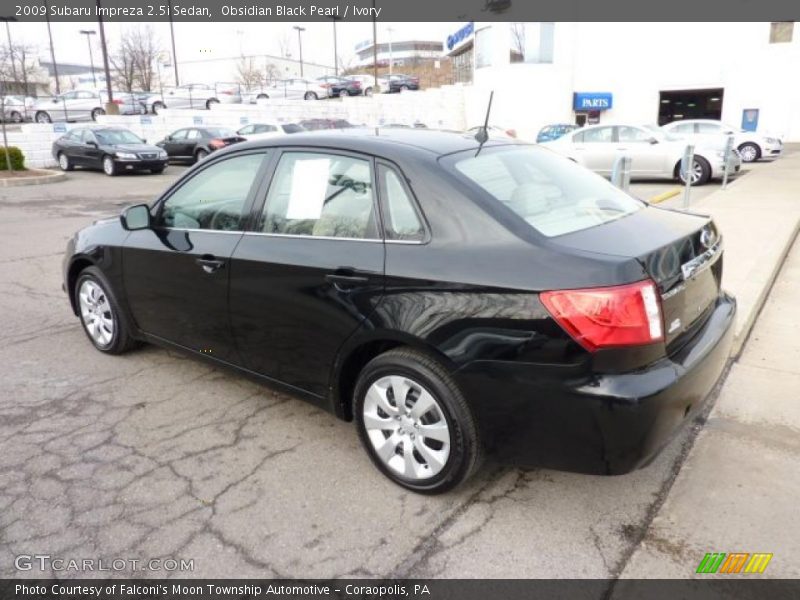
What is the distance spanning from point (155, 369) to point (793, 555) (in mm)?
3850

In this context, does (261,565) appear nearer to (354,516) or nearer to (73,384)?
(354,516)

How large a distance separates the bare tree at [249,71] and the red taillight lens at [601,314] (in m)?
69.2

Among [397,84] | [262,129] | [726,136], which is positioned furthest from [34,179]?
[397,84]

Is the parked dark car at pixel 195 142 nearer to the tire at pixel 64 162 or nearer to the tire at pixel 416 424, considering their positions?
the tire at pixel 64 162

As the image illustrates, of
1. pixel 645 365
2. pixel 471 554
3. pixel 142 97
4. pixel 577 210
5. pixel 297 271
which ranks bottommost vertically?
pixel 471 554

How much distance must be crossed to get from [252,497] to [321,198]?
4.93ft

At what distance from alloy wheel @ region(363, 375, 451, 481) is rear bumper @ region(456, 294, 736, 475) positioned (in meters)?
0.23

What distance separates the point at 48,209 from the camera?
13.0m

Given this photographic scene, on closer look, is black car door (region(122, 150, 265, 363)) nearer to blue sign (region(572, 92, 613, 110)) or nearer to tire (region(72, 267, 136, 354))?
tire (region(72, 267, 136, 354))

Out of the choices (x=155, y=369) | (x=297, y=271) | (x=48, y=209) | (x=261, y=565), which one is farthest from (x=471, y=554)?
(x=48, y=209)

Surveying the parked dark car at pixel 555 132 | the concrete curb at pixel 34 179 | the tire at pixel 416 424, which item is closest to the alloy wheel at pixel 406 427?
the tire at pixel 416 424

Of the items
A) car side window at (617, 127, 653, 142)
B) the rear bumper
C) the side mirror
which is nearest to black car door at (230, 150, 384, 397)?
the rear bumper

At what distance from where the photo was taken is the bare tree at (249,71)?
68.4m

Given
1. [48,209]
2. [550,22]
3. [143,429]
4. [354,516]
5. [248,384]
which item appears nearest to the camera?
[354,516]
